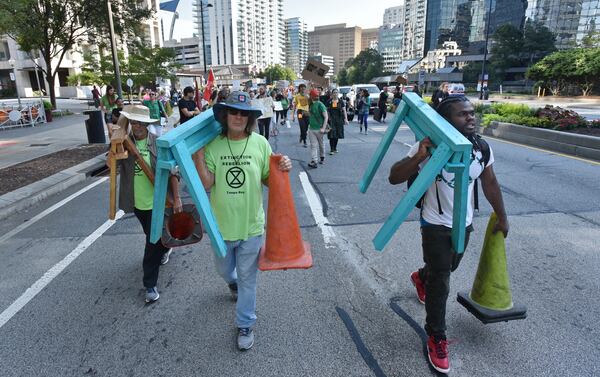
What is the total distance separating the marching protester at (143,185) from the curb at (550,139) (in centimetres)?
1015

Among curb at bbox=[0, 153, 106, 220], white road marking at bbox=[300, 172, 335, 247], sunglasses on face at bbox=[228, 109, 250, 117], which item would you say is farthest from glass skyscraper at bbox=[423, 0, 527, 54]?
sunglasses on face at bbox=[228, 109, 250, 117]

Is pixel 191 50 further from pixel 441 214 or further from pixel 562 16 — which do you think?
pixel 441 214

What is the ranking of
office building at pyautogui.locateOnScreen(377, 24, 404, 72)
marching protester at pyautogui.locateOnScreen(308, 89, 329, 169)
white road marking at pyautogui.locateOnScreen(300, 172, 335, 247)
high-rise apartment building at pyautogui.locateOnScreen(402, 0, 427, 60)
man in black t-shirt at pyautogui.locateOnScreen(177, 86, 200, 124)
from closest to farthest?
1. white road marking at pyautogui.locateOnScreen(300, 172, 335, 247)
2. marching protester at pyautogui.locateOnScreen(308, 89, 329, 169)
3. man in black t-shirt at pyautogui.locateOnScreen(177, 86, 200, 124)
4. high-rise apartment building at pyautogui.locateOnScreen(402, 0, 427, 60)
5. office building at pyautogui.locateOnScreen(377, 24, 404, 72)

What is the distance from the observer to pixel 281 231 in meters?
2.87

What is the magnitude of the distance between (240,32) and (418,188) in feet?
565

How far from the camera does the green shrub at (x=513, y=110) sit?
14.4 m

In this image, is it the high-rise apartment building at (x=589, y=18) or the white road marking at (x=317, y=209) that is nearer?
the white road marking at (x=317, y=209)

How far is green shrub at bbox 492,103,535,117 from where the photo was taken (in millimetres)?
14367

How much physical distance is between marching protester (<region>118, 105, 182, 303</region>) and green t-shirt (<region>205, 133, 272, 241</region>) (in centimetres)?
90

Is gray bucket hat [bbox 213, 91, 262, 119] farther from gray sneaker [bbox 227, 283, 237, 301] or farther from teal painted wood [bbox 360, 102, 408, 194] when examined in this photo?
gray sneaker [bbox 227, 283, 237, 301]

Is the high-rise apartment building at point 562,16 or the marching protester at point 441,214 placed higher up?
the high-rise apartment building at point 562,16

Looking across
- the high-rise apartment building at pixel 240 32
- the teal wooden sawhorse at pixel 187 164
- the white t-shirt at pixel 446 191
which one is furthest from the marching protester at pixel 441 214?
the high-rise apartment building at pixel 240 32

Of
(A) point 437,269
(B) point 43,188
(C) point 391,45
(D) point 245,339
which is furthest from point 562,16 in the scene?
(C) point 391,45

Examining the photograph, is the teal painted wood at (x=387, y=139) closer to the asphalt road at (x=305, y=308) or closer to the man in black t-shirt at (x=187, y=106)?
the asphalt road at (x=305, y=308)
